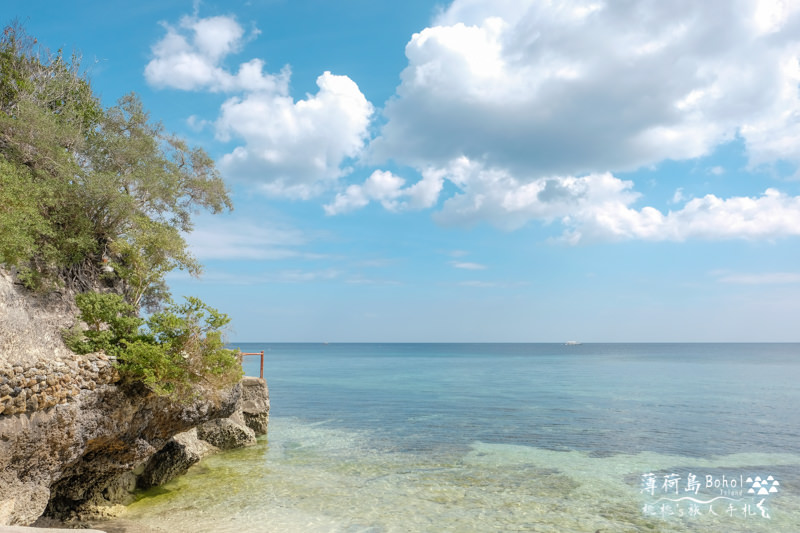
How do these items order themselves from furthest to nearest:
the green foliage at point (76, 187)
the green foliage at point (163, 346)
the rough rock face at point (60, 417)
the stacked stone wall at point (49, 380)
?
the green foliage at point (76, 187) < the green foliage at point (163, 346) < the rough rock face at point (60, 417) < the stacked stone wall at point (49, 380)

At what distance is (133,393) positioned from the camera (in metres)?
12.4

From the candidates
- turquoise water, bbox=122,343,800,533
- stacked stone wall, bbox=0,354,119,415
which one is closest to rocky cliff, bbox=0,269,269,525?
stacked stone wall, bbox=0,354,119,415

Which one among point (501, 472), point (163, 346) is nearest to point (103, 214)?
point (163, 346)

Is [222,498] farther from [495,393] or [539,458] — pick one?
[495,393]

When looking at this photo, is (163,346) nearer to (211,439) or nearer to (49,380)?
(49,380)

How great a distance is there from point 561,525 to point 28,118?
21.3 meters

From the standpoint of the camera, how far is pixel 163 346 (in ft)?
40.3

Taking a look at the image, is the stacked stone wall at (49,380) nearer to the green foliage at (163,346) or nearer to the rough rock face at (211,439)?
the green foliage at (163,346)

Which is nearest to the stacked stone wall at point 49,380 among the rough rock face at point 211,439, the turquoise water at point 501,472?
the turquoise water at point 501,472

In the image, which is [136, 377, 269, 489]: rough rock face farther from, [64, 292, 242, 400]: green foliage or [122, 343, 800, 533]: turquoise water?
[64, 292, 242, 400]: green foliage

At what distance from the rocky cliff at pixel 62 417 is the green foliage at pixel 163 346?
1.96 ft

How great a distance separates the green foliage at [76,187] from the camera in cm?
1536

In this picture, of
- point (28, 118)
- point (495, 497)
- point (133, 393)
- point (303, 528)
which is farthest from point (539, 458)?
point (28, 118)

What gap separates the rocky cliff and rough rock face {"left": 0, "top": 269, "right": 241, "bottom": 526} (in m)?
0.02
